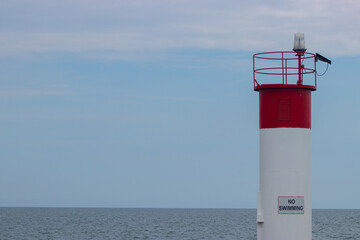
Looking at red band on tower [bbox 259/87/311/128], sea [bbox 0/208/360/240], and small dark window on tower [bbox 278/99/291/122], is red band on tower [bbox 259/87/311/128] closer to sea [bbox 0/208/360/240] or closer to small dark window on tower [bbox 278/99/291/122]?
small dark window on tower [bbox 278/99/291/122]

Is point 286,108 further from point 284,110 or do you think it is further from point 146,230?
point 146,230

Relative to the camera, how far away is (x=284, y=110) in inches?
518

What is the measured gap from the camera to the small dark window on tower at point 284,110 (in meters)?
13.2

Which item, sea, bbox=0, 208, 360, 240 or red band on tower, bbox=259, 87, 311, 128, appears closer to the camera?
red band on tower, bbox=259, 87, 311, 128

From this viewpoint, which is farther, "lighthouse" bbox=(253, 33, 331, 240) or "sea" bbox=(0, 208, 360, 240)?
"sea" bbox=(0, 208, 360, 240)

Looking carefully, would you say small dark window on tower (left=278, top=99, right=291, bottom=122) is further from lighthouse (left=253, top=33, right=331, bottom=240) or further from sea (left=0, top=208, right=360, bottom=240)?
sea (left=0, top=208, right=360, bottom=240)

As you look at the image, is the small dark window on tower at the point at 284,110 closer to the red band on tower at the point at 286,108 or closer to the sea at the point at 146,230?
the red band on tower at the point at 286,108

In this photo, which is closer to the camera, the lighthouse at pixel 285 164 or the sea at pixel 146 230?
the lighthouse at pixel 285 164

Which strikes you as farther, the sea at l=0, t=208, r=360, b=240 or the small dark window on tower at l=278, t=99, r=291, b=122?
the sea at l=0, t=208, r=360, b=240

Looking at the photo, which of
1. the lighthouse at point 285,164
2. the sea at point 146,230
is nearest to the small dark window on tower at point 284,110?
the lighthouse at point 285,164

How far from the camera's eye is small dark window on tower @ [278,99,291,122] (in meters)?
13.2

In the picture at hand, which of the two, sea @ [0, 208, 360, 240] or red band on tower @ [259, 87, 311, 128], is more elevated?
red band on tower @ [259, 87, 311, 128]

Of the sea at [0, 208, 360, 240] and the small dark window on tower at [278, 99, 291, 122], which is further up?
the small dark window on tower at [278, 99, 291, 122]

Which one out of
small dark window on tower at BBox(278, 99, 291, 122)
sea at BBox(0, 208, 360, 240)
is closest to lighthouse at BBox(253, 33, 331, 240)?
small dark window on tower at BBox(278, 99, 291, 122)
